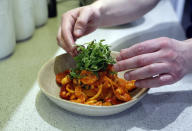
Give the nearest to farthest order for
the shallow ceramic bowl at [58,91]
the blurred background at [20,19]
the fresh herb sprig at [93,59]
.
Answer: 1. the shallow ceramic bowl at [58,91]
2. the fresh herb sprig at [93,59]
3. the blurred background at [20,19]

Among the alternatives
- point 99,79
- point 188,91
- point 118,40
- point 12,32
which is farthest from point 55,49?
point 188,91

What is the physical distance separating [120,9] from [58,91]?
49cm

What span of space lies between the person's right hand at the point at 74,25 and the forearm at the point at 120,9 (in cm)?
8

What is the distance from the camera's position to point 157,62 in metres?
0.76

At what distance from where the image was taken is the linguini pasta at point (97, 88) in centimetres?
80

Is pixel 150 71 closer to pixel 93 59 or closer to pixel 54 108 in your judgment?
pixel 93 59

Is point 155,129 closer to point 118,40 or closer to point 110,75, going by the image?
point 110,75

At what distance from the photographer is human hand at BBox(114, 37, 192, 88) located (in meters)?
0.75

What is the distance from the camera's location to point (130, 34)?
1344mm

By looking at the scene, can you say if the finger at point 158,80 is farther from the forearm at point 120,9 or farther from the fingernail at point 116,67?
the forearm at point 120,9

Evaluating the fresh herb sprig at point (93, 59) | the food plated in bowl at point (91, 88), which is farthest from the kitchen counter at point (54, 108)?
the fresh herb sprig at point (93, 59)

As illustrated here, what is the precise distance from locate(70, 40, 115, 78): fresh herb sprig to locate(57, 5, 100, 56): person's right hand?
5 cm

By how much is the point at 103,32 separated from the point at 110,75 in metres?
0.58

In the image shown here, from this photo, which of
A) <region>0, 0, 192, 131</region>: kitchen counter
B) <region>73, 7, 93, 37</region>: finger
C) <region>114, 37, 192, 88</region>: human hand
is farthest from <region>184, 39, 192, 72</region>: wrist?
<region>73, 7, 93, 37</region>: finger
